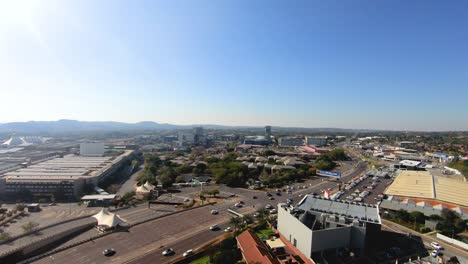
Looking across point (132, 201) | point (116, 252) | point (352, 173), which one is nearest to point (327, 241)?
point (116, 252)

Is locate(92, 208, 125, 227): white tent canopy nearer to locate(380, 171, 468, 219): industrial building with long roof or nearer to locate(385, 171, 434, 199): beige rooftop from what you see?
locate(380, 171, 468, 219): industrial building with long roof

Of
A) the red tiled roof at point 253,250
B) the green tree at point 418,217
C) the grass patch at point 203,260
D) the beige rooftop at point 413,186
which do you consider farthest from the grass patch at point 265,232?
the beige rooftop at point 413,186

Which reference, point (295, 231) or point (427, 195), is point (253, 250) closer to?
point (295, 231)

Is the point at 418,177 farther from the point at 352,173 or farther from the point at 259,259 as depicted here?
the point at 259,259

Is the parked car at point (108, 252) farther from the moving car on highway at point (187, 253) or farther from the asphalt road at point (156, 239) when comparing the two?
the moving car on highway at point (187, 253)

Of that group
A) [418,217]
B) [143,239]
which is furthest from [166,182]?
[418,217]

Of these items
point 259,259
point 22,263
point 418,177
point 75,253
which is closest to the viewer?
point 259,259

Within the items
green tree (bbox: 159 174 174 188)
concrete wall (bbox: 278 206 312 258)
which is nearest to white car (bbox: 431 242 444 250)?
concrete wall (bbox: 278 206 312 258)
